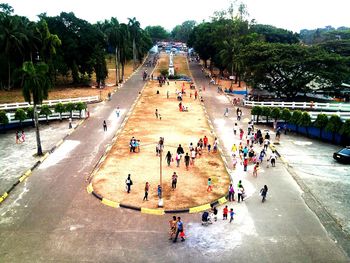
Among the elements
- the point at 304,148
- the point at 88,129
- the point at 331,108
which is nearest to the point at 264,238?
the point at 304,148

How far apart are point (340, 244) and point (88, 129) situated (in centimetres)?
2625

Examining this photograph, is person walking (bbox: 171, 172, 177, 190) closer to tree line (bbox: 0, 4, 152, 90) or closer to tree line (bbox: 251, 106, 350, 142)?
tree line (bbox: 251, 106, 350, 142)

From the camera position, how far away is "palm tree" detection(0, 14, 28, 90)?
5184 cm

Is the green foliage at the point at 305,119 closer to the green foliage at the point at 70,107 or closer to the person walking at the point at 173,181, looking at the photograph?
the person walking at the point at 173,181

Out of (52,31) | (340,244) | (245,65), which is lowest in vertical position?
(340,244)

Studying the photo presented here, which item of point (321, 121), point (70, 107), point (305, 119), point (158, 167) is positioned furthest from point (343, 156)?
point (70, 107)

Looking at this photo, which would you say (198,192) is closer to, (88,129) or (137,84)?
(88,129)

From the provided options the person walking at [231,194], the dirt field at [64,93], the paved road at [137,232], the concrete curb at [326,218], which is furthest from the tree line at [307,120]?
the dirt field at [64,93]

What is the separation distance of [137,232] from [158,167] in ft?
29.2

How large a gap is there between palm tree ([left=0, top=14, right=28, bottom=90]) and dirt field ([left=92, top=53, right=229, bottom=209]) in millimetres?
22454

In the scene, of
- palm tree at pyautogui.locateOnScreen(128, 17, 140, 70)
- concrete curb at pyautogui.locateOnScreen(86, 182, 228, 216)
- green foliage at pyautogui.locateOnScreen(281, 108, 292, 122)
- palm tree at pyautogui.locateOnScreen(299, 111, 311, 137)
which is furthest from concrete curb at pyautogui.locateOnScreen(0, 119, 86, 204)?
palm tree at pyautogui.locateOnScreen(128, 17, 140, 70)

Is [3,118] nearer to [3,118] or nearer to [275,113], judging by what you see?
[3,118]

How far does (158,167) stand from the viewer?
26344 mm

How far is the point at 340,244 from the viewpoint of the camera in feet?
55.8
